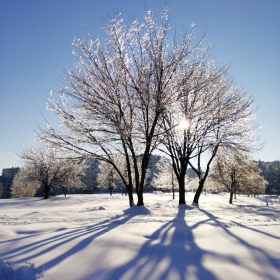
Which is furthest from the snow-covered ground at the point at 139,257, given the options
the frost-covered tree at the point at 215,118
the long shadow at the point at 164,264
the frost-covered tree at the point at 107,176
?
the frost-covered tree at the point at 107,176

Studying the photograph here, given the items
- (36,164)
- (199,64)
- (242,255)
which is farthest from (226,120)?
(36,164)

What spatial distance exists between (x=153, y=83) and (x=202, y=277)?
348 inches

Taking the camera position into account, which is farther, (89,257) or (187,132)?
(187,132)

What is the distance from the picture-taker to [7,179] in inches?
3757

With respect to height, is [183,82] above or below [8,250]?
above

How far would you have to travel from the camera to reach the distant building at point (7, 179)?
289ft

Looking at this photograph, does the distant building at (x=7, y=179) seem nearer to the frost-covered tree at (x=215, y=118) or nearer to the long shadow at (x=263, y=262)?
the frost-covered tree at (x=215, y=118)

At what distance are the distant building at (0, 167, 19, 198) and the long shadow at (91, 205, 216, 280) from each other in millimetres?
92712

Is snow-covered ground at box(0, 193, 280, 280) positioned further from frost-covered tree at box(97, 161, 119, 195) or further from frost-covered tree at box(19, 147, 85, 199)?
frost-covered tree at box(97, 161, 119, 195)

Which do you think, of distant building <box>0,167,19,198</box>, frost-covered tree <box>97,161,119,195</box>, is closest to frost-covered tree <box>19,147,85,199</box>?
frost-covered tree <box>97,161,119,195</box>

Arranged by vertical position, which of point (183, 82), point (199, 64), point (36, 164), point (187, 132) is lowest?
point (36, 164)

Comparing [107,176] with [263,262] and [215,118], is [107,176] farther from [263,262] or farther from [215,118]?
[263,262]

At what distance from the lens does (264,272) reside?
242 centimetres

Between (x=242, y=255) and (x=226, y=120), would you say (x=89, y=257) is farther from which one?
(x=226, y=120)
